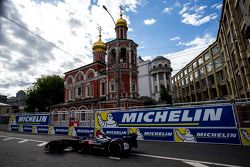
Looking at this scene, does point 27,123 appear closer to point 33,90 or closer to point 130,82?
point 130,82

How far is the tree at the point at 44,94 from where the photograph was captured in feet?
139

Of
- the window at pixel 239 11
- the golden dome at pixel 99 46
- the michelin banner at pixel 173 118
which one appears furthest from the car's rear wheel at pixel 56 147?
the golden dome at pixel 99 46

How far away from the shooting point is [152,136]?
10.2 m

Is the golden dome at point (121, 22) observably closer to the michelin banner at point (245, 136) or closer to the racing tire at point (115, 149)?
the michelin banner at point (245, 136)

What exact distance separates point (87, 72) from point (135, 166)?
96.5 feet

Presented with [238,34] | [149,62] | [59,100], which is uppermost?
[149,62]

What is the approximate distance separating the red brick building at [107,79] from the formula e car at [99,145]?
56.1 feet

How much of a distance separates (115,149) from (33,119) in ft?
51.8

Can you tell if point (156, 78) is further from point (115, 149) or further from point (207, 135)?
point (115, 149)

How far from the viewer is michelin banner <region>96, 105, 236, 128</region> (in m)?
8.36

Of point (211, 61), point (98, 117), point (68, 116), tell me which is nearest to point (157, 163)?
point (98, 117)

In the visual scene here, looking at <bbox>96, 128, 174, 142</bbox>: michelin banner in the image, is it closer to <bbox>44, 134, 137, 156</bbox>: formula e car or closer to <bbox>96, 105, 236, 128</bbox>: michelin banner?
<bbox>96, 105, 236, 128</bbox>: michelin banner

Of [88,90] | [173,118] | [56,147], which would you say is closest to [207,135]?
[173,118]

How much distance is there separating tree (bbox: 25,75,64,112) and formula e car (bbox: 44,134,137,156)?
40.8 m
